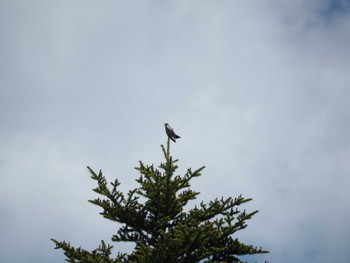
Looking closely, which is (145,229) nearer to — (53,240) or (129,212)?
(129,212)

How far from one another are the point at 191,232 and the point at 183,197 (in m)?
2.09

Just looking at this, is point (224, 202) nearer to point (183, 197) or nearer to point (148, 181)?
point (183, 197)

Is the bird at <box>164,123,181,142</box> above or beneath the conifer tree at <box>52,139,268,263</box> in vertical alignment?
above

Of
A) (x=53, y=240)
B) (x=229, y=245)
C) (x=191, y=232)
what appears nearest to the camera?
(x=191, y=232)

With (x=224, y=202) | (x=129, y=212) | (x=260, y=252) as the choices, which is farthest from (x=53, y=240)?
(x=260, y=252)

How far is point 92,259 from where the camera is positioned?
9430 millimetres

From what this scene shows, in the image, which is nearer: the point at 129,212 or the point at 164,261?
the point at 164,261

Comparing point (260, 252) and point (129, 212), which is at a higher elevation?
point (129, 212)

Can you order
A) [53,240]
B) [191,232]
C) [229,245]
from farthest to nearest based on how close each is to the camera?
[229,245], [53,240], [191,232]

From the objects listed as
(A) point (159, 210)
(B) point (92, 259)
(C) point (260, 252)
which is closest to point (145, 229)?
(A) point (159, 210)

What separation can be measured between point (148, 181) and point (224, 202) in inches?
94.0

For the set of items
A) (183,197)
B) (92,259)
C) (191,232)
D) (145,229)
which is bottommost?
(92,259)

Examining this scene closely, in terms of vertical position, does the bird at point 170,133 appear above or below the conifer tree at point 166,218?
above

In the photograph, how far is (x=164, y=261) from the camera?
31.7 feet
